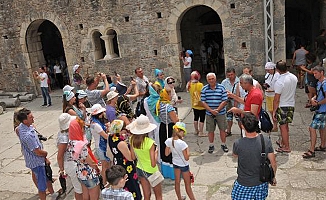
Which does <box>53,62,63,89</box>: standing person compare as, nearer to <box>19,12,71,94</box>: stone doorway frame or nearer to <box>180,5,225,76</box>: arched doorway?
<box>19,12,71,94</box>: stone doorway frame

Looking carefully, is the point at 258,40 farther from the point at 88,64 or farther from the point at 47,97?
the point at 47,97

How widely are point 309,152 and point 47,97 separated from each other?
9.39 meters

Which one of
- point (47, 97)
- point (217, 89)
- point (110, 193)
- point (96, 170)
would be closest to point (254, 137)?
point (110, 193)

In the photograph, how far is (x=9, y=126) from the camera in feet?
35.9

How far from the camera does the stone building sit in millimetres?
10797

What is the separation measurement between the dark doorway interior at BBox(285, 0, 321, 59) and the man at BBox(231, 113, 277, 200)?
36.4 ft

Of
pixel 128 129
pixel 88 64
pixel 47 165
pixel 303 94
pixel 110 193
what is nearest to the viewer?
pixel 110 193

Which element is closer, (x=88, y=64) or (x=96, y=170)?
(x=96, y=170)

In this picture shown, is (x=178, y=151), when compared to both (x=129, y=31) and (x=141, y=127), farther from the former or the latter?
(x=129, y=31)

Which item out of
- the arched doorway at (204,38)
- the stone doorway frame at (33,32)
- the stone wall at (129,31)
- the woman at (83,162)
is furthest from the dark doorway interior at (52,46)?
the woman at (83,162)

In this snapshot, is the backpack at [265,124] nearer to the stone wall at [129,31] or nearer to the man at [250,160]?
the man at [250,160]

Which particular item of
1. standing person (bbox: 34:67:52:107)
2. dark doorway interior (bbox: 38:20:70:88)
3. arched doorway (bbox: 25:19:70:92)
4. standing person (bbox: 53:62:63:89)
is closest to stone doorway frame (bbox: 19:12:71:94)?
arched doorway (bbox: 25:19:70:92)

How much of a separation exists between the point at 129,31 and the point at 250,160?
917 centimetres

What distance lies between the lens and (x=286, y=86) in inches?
244
